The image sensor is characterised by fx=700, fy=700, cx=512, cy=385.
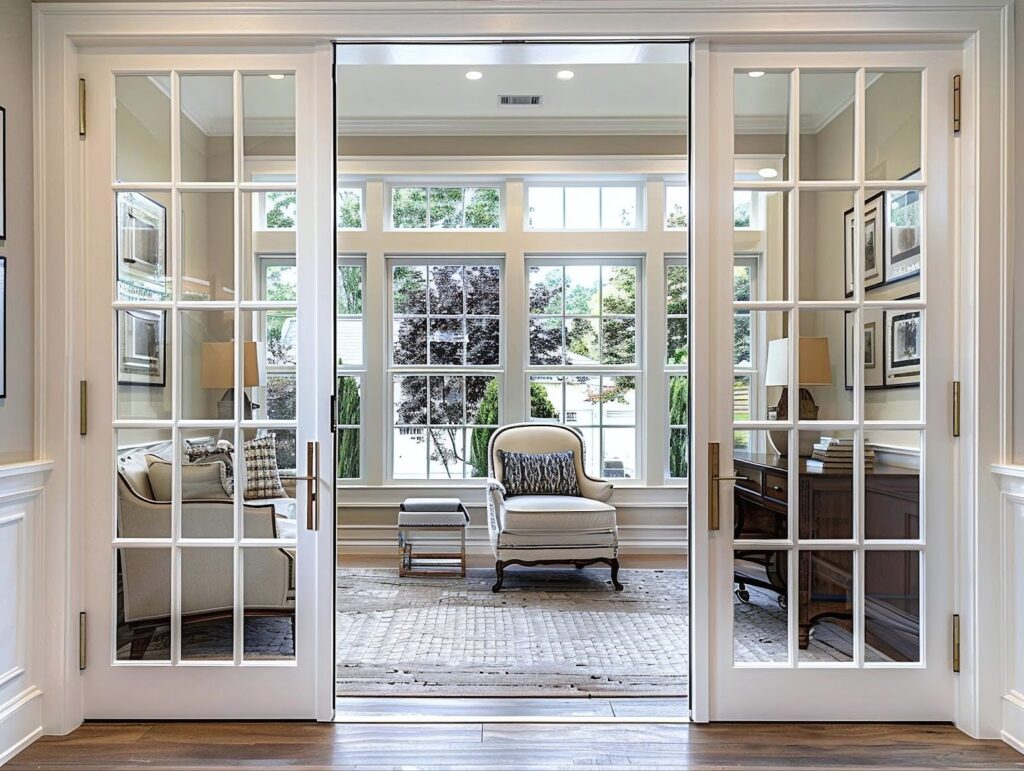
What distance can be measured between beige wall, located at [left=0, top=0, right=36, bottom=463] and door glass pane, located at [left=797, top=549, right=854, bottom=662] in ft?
8.58

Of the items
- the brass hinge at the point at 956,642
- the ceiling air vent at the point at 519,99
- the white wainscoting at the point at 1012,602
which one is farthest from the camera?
the ceiling air vent at the point at 519,99

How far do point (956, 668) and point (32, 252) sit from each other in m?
3.37

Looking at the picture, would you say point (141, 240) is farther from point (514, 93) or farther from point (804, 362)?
point (514, 93)

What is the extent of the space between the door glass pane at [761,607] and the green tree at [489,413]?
3029 millimetres

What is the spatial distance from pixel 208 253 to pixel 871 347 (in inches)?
89.7

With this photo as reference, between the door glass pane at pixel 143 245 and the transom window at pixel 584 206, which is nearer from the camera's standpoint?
the door glass pane at pixel 143 245

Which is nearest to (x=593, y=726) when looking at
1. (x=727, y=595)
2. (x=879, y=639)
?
(x=727, y=595)

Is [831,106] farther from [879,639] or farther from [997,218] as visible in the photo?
[879,639]

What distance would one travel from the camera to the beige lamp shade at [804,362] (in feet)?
7.81

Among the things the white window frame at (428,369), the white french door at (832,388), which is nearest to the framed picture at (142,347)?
the white french door at (832,388)

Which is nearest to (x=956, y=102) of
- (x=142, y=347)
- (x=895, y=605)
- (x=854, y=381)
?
(x=854, y=381)

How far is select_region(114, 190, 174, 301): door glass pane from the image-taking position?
238 centimetres

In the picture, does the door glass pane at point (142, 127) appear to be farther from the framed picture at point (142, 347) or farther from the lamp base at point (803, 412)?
the lamp base at point (803, 412)

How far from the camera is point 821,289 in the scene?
7.86 ft
